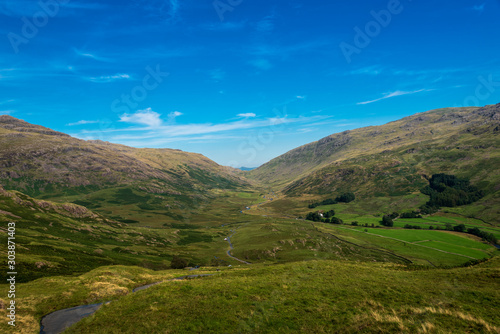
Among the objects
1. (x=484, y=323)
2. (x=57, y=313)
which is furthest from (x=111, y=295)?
(x=484, y=323)

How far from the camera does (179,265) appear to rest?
8981 centimetres

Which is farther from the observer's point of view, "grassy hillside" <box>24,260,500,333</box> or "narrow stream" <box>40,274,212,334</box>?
"narrow stream" <box>40,274,212,334</box>

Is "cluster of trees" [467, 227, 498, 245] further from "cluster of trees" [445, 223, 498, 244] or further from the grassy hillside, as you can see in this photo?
the grassy hillside

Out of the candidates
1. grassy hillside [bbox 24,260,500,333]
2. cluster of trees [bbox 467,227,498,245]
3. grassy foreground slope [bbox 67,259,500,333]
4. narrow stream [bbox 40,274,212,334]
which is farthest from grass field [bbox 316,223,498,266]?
narrow stream [bbox 40,274,212,334]

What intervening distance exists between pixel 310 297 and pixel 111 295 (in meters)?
35.8

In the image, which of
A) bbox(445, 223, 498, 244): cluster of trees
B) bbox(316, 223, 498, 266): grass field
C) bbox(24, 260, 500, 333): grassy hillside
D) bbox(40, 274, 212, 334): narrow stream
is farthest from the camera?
bbox(445, 223, 498, 244): cluster of trees

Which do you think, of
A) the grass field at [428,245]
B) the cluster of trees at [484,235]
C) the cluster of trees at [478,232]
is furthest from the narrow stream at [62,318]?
the cluster of trees at [484,235]

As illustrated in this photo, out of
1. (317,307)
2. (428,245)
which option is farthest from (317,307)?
(428,245)

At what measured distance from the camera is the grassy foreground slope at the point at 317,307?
873 inches

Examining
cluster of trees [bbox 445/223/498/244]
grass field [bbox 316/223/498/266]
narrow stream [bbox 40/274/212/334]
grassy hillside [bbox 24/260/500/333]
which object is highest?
grassy hillside [bbox 24/260/500/333]

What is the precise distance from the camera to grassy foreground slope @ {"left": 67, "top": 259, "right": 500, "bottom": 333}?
22.2 m

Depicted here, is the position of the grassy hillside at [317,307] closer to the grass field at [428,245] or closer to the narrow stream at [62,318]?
the narrow stream at [62,318]

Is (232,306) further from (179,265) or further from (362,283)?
(179,265)

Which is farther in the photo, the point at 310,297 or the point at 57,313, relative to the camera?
the point at 57,313
